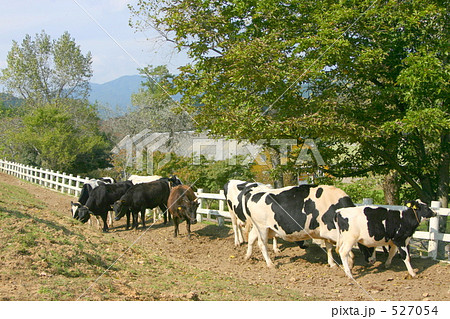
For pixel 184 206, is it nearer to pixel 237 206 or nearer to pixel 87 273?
pixel 237 206

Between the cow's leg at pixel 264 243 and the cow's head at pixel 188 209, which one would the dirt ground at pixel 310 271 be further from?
the cow's head at pixel 188 209

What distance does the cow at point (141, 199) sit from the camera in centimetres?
1620

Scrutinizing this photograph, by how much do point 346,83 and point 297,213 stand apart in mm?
5296

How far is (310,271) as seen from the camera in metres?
10.1

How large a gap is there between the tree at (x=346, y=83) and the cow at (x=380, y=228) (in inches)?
92.4

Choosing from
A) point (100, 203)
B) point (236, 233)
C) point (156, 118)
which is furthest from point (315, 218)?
point (156, 118)

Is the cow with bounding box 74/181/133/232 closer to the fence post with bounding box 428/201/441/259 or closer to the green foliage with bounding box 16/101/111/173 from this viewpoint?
the fence post with bounding box 428/201/441/259

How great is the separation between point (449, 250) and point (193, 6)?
10.9m

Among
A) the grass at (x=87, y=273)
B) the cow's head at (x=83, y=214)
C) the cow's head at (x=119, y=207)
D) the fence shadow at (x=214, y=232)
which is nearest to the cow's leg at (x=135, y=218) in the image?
the cow's head at (x=119, y=207)

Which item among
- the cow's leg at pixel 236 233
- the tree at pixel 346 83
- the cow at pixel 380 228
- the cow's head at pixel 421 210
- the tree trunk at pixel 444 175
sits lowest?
the cow's leg at pixel 236 233

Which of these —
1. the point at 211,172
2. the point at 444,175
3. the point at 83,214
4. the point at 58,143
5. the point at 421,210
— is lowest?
the point at 83,214

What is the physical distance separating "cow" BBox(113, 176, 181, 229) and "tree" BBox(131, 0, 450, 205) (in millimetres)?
3306

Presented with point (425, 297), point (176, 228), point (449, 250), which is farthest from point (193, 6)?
point (425, 297)

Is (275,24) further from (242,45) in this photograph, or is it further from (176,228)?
(176,228)
